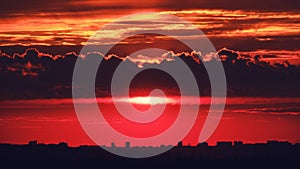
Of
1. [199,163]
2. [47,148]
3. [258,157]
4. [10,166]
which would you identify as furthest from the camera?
[47,148]

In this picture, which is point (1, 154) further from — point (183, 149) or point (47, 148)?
point (183, 149)

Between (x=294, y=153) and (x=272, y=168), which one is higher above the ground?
(x=294, y=153)

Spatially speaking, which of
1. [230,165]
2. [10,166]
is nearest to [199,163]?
[230,165]

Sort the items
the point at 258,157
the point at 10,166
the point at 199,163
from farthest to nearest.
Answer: the point at 258,157
the point at 199,163
the point at 10,166

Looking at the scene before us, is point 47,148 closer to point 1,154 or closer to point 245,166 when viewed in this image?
point 1,154

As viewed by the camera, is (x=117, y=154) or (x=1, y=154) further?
(x=117, y=154)

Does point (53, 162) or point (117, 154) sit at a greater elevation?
point (117, 154)

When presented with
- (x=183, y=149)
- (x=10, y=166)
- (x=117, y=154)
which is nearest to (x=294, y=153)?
(x=183, y=149)

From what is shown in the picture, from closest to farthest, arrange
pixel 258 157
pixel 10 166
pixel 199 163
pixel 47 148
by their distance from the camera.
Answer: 1. pixel 10 166
2. pixel 199 163
3. pixel 258 157
4. pixel 47 148

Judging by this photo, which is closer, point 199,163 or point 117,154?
point 199,163
